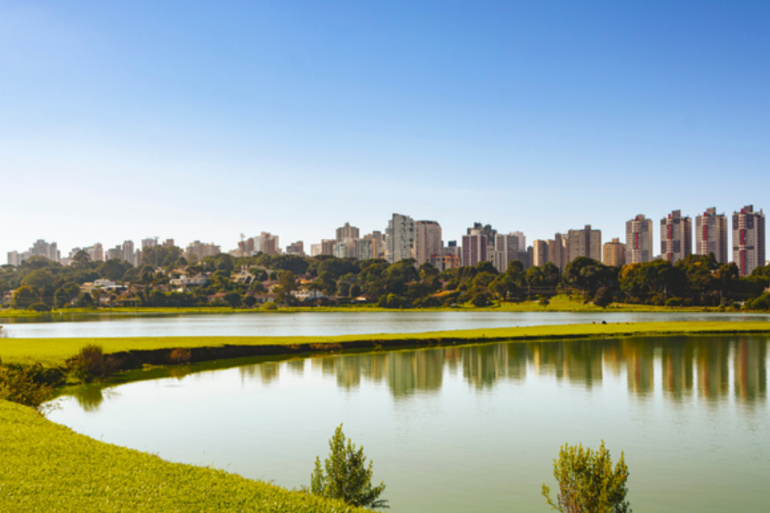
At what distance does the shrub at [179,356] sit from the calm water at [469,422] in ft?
10.7

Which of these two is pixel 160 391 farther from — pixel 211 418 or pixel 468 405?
pixel 468 405

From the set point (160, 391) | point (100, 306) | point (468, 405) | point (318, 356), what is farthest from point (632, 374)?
point (100, 306)

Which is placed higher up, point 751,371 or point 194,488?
point 194,488

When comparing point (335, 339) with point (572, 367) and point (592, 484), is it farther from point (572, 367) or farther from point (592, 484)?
point (592, 484)

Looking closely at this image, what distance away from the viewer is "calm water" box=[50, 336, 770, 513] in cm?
1525

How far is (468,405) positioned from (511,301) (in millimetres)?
147094

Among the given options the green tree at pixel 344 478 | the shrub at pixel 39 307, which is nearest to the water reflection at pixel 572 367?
the green tree at pixel 344 478

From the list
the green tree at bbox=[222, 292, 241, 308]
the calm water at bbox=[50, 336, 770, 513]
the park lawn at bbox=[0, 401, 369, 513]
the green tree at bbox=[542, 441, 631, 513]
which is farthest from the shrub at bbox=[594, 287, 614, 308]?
the park lawn at bbox=[0, 401, 369, 513]

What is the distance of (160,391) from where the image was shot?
29719 millimetres

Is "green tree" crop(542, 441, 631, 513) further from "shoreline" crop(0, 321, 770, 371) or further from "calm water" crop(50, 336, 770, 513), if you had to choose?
"shoreline" crop(0, 321, 770, 371)

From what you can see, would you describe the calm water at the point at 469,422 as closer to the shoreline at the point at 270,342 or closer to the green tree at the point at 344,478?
the green tree at the point at 344,478

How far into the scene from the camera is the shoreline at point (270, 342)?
35.5 meters

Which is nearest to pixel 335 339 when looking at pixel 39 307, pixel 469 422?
pixel 469 422

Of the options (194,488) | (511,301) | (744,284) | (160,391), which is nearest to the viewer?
(194,488)
